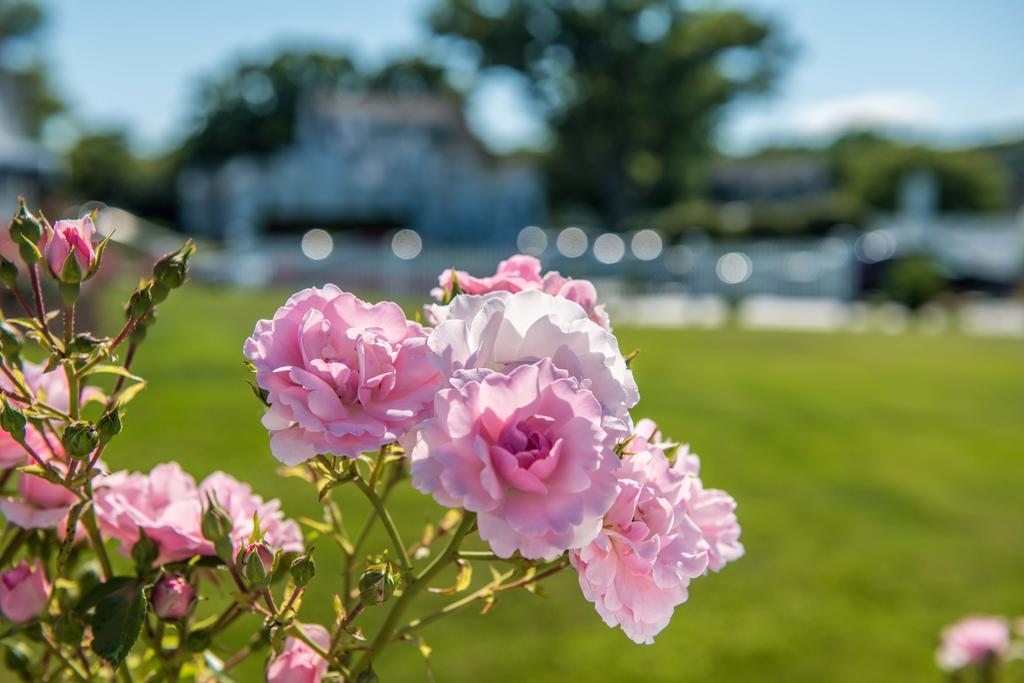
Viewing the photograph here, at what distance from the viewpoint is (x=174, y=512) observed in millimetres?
701

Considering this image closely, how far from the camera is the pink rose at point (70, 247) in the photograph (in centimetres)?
61

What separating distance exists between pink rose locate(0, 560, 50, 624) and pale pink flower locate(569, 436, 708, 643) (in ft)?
1.30

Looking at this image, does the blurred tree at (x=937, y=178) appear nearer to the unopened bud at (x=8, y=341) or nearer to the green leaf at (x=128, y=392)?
the green leaf at (x=128, y=392)

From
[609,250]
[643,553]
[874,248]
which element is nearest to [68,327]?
[643,553]

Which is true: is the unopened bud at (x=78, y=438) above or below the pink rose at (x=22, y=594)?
above

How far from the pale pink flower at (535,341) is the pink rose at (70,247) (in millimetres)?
238

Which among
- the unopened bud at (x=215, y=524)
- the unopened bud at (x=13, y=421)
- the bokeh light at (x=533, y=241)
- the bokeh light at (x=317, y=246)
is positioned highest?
the unopened bud at (x=13, y=421)

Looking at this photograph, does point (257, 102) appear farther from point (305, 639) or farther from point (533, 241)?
point (305, 639)

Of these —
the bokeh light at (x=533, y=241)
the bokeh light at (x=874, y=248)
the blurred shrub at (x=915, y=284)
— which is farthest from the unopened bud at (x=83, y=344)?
the bokeh light at (x=533, y=241)

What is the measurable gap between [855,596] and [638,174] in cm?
2840

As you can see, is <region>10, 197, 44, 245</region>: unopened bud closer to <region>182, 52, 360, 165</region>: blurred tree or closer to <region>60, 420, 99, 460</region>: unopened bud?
<region>60, 420, 99, 460</region>: unopened bud

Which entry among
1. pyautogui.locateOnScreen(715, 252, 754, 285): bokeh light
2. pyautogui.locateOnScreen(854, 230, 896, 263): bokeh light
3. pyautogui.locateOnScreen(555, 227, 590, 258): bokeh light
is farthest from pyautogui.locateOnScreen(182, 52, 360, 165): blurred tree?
pyautogui.locateOnScreen(854, 230, 896, 263): bokeh light

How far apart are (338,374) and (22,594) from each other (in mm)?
324

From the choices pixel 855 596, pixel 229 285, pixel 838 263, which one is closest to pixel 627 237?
pixel 838 263
